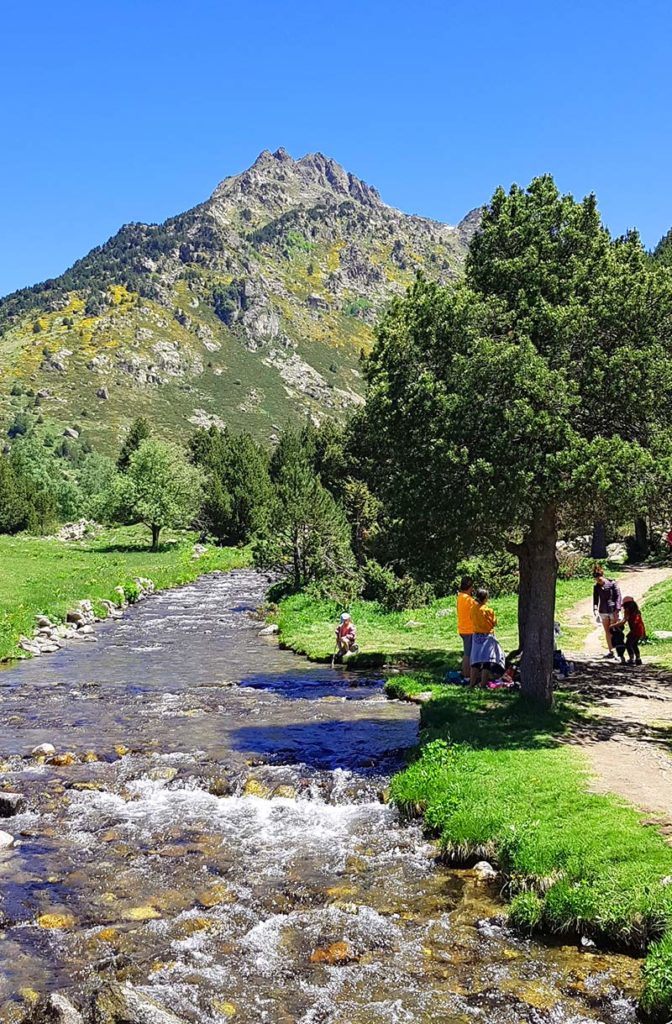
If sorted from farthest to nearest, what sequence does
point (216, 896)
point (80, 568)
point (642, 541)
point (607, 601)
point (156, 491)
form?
1. point (156, 491)
2. point (80, 568)
3. point (642, 541)
4. point (607, 601)
5. point (216, 896)

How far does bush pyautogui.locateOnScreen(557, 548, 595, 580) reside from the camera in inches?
1796

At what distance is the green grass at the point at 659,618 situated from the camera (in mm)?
26062

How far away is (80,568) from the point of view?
2194 inches

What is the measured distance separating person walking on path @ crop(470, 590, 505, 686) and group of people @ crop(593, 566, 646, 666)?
5196mm

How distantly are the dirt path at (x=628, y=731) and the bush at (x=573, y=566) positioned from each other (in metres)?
17.7

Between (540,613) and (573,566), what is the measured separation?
31427 millimetres

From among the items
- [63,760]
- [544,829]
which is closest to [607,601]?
[544,829]

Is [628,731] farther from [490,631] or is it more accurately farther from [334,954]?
[334,954]

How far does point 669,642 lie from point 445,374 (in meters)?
16.9

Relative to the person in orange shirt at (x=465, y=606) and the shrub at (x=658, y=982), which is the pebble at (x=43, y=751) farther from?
the shrub at (x=658, y=982)

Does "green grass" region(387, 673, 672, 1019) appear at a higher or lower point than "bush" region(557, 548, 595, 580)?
lower

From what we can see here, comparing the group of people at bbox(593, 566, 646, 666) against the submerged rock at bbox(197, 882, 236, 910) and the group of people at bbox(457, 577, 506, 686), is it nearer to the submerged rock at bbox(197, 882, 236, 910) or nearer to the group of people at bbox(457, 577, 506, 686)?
the group of people at bbox(457, 577, 506, 686)

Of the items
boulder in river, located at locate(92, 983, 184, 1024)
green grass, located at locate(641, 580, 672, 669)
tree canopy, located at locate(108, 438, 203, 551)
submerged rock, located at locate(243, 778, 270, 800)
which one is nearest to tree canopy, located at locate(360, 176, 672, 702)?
submerged rock, located at locate(243, 778, 270, 800)

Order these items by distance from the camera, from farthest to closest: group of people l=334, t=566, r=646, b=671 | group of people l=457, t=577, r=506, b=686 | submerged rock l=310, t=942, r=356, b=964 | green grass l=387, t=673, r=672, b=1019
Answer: group of people l=334, t=566, r=646, b=671 → group of people l=457, t=577, r=506, b=686 → submerged rock l=310, t=942, r=356, b=964 → green grass l=387, t=673, r=672, b=1019
